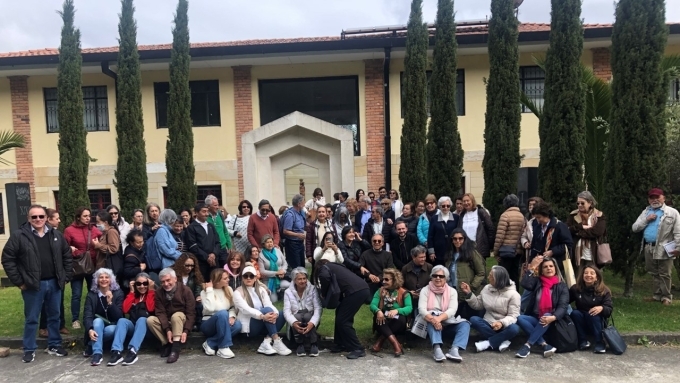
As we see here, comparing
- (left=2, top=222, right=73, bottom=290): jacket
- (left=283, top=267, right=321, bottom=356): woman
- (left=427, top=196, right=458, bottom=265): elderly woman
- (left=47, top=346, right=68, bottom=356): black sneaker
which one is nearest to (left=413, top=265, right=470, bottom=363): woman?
(left=427, top=196, right=458, bottom=265): elderly woman

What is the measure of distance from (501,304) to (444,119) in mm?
6144

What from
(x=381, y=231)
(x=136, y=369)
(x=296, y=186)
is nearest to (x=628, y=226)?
(x=381, y=231)

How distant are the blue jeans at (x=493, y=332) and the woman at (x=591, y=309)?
80 cm

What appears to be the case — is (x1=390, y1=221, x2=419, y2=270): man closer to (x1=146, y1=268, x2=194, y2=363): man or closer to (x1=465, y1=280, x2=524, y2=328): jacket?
(x1=465, y1=280, x2=524, y2=328): jacket

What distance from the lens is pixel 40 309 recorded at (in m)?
6.03

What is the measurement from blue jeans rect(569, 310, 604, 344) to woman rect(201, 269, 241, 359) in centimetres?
444

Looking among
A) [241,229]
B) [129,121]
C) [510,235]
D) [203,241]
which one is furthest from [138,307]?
[129,121]

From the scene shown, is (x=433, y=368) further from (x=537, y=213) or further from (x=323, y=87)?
(x=323, y=87)

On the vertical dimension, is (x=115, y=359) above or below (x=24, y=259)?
below

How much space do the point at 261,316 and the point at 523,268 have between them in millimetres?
3816

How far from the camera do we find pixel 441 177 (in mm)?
11016

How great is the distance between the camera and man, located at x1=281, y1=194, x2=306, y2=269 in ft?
27.6

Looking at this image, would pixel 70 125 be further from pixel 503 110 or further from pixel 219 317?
pixel 503 110

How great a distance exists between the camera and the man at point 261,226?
311 inches
